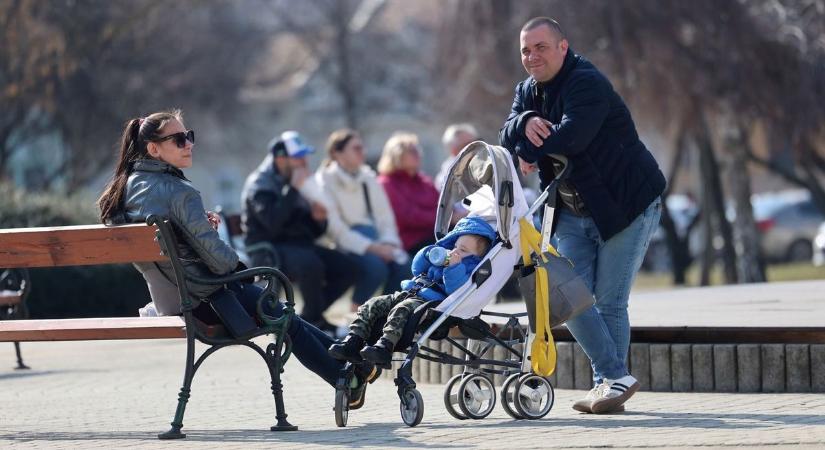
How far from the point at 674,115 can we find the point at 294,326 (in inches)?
635

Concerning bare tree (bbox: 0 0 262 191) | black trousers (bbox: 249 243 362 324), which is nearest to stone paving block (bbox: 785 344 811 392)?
black trousers (bbox: 249 243 362 324)

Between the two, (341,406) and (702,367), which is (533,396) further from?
(702,367)

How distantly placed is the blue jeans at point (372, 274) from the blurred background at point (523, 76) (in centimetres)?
503

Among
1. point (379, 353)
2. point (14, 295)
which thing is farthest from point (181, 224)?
point (14, 295)

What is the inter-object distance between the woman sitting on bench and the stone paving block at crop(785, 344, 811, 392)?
244 cm

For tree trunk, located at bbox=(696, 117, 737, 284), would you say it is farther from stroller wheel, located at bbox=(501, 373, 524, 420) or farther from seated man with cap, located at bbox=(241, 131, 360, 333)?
stroller wheel, located at bbox=(501, 373, 524, 420)

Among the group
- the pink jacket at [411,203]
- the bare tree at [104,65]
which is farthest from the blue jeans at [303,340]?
the bare tree at [104,65]

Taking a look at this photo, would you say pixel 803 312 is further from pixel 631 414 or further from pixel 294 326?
pixel 294 326

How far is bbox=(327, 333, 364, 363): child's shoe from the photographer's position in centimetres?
775

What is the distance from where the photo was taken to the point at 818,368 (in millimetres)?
8844

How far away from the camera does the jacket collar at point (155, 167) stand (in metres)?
7.72

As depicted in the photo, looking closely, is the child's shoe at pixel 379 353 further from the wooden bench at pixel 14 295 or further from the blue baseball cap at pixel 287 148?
the blue baseball cap at pixel 287 148

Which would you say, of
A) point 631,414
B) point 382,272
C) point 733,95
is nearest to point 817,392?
point 631,414

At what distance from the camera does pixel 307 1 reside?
50.0 meters
